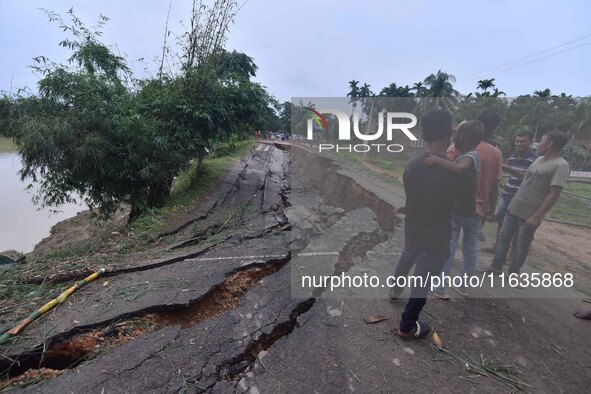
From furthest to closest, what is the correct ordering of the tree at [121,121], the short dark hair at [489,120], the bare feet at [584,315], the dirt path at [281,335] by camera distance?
the tree at [121,121] → the bare feet at [584,315] → the short dark hair at [489,120] → the dirt path at [281,335]

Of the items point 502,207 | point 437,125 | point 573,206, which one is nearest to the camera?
point 437,125

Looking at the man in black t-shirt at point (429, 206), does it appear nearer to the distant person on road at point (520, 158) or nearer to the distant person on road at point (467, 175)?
the distant person on road at point (467, 175)

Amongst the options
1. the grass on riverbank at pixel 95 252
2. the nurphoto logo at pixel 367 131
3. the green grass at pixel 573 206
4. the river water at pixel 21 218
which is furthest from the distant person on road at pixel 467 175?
the river water at pixel 21 218

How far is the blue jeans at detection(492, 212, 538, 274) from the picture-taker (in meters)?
2.91

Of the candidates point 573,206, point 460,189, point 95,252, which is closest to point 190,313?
point 460,189

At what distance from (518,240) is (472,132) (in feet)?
4.82

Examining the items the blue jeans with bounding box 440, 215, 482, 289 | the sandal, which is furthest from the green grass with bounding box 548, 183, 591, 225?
the sandal

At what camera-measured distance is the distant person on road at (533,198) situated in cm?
249

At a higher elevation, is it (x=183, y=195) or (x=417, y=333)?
(x=183, y=195)

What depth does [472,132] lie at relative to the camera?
7.39 feet

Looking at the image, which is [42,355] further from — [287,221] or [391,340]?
[287,221]

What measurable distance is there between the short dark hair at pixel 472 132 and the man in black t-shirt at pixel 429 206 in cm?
25

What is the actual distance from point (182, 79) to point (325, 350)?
7.39 m

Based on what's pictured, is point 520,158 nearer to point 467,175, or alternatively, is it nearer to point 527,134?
point 527,134
